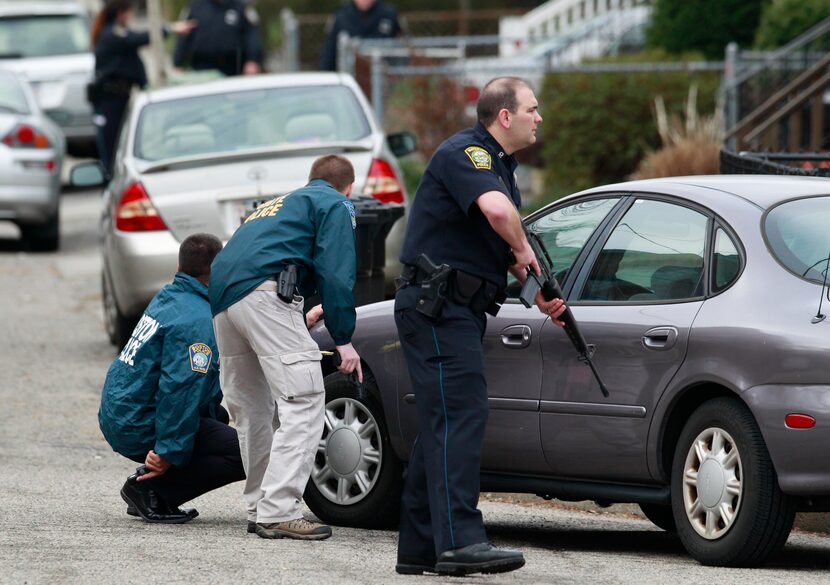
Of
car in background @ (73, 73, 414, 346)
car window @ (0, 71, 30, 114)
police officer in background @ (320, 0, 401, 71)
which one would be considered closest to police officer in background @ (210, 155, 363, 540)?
car in background @ (73, 73, 414, 346)

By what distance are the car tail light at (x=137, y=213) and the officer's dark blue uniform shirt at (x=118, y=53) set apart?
7245 mm

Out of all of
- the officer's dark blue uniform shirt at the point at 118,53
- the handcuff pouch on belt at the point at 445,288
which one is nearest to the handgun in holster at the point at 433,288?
the handcuff pouch on belt at the point at 445,288

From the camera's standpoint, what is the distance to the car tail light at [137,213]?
10578 mm

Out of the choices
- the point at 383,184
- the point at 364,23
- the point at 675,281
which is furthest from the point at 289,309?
the point at 364,23

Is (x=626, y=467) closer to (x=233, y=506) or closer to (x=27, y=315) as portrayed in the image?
(x=233, y=506)

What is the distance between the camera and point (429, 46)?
2227 cm

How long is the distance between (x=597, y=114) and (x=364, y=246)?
9146 millimetres

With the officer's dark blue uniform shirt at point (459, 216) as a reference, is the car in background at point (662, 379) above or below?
below

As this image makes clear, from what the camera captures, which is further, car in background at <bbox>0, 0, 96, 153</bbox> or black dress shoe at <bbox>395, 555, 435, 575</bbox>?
car in background at <bbox>0, 0, 96, 153</bbox>

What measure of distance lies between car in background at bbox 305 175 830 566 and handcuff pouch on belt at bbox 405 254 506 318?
2.23 ft

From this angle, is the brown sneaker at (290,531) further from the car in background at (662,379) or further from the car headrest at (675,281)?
the car headrest at (675,281)

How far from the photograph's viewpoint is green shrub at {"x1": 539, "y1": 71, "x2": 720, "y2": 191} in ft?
57.1

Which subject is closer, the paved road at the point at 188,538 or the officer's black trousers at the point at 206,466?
the paved road at the point at 188,538

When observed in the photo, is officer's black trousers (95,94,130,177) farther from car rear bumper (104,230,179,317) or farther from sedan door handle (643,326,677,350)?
sedan door handle (643,326,677,350)
